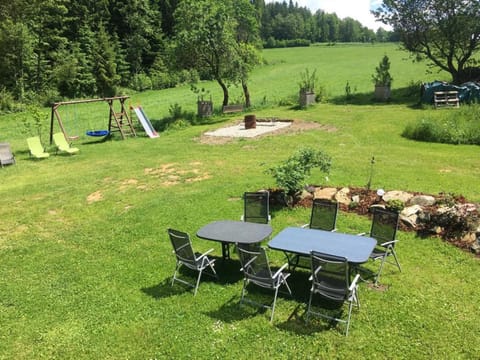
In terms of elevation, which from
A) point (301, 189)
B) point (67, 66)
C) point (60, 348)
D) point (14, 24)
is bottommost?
point (60, 348)

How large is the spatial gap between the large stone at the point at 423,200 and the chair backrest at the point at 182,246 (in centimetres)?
459

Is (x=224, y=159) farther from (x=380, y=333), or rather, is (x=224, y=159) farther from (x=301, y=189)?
(x=380, y=333)

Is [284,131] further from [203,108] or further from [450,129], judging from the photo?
[203,108]

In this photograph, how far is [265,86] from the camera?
38000mm

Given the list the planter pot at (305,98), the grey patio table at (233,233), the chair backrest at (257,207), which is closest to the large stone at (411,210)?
the chair backrest at (257,207)

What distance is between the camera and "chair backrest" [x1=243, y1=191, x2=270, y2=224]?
6.86m

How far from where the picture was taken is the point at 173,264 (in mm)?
6484

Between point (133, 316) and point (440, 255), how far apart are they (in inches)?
188

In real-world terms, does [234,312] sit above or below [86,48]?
below

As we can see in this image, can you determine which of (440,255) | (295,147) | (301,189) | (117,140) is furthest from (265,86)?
(440,255)

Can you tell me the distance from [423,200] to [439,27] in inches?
772

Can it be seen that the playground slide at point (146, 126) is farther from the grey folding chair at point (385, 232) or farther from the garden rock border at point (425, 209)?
the grey folding chair at point (385, 232)

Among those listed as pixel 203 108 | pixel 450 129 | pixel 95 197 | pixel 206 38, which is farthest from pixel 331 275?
pixel 203 108

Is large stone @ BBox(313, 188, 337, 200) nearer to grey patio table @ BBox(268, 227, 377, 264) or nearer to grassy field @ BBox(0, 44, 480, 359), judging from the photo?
grassy field @ BBox(0, 44, 480, 359)
